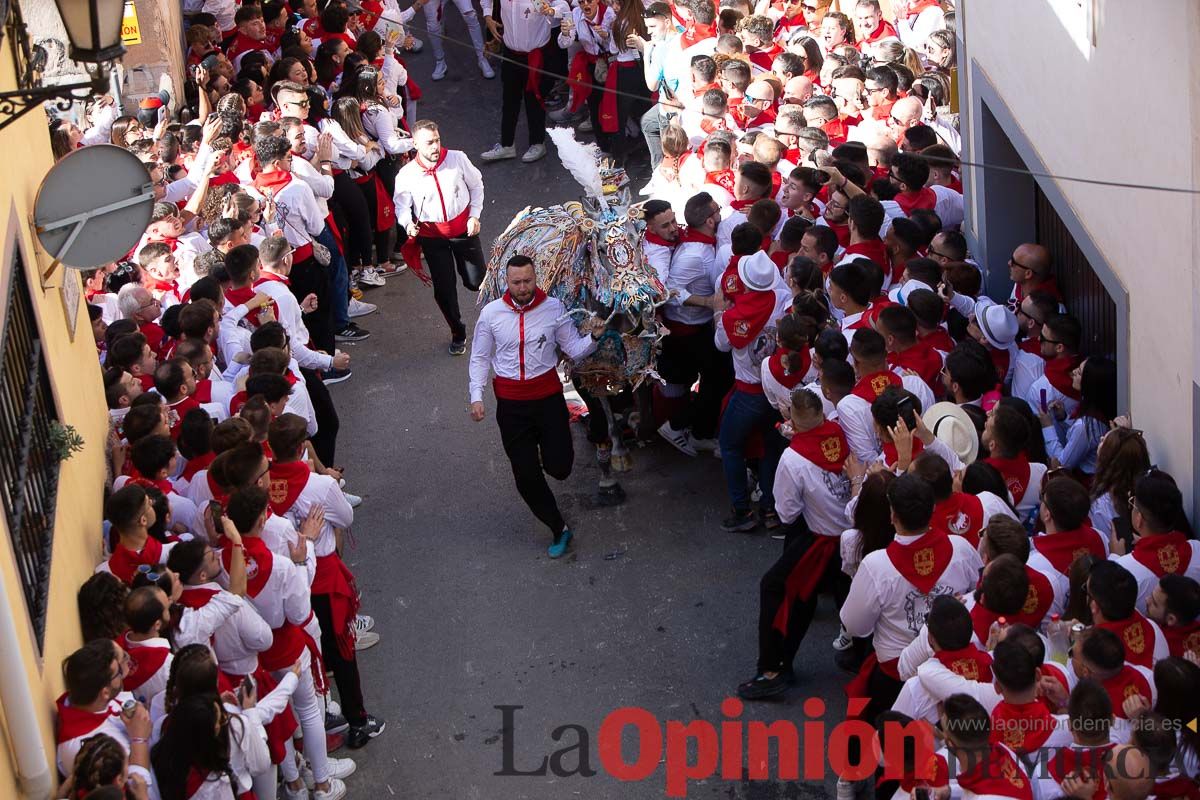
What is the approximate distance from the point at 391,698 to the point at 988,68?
484cm

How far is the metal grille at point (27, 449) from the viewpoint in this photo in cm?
536

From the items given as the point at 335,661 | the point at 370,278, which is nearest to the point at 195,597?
the point at 335,661

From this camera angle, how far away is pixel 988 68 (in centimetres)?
880

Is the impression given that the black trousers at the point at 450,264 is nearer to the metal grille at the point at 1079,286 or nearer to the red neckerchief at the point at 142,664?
the metal grille at the point at 1079,286

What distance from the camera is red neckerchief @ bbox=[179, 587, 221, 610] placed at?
600 centimetres

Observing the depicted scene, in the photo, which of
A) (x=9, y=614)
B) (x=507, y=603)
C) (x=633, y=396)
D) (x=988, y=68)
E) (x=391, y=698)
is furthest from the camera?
(x=633, y=396)

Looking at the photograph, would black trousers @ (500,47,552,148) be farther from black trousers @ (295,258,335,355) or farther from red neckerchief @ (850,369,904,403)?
red neckerchief @ (850,369,904,403)

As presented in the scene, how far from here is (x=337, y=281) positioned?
35.5ft

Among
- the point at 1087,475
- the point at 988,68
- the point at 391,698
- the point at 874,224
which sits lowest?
the point at 391,698

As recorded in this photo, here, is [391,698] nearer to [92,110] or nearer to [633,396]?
[633,396]

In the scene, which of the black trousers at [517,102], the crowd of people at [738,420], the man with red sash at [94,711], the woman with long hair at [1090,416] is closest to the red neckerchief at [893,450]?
the crowd of people at [738,420]

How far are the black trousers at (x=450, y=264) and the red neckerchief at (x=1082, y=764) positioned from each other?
6.56m

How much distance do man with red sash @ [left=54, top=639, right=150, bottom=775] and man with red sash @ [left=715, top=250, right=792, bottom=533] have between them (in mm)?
3835

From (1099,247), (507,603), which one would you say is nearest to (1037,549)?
(1099,247)
